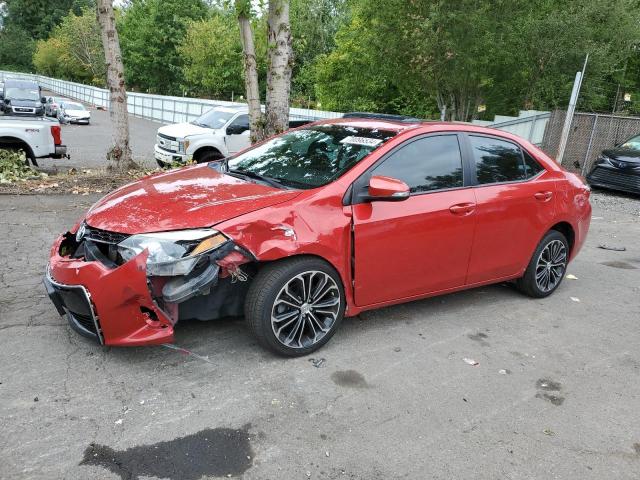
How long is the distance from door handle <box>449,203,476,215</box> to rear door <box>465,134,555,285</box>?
0.08m

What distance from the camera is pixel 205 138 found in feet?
38.4

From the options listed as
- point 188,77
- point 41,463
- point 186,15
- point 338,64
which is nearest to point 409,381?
point 41,463

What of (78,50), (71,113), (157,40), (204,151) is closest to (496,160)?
(204,151)

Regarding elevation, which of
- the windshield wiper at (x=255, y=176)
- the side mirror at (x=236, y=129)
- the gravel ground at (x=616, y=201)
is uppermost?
the windshield wiper at (x=255, y=176)

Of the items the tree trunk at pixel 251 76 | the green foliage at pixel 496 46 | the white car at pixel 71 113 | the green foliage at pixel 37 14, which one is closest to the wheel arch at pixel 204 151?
the tree trunk at pixel 251 76

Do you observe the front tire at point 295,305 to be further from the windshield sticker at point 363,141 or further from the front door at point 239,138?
the front door at point 239,138

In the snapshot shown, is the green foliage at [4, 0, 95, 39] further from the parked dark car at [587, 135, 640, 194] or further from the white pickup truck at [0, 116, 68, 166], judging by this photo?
the parked dark car at [587, 135, 640, 194]

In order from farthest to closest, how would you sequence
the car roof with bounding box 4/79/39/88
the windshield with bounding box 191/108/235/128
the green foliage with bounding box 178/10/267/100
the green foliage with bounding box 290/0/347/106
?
the green foliage with bounding box 290/0/347/106
the green foliage with bounding box 178/10/267/100
the car roof with bounding box 4/79/39/88
the windshield with bounding box 191/108/235/128

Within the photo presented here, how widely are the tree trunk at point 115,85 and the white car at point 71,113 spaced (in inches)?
748

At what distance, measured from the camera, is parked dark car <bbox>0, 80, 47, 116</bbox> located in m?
25.0

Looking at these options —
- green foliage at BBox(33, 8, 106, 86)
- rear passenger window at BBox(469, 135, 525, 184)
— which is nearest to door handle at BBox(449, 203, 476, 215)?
rear passenger window at BBox(469, 135, 525, 184)

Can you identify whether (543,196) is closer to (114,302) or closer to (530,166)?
(530,166)

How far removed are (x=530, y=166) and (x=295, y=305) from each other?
275 cm

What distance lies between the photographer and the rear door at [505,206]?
4489 mm
